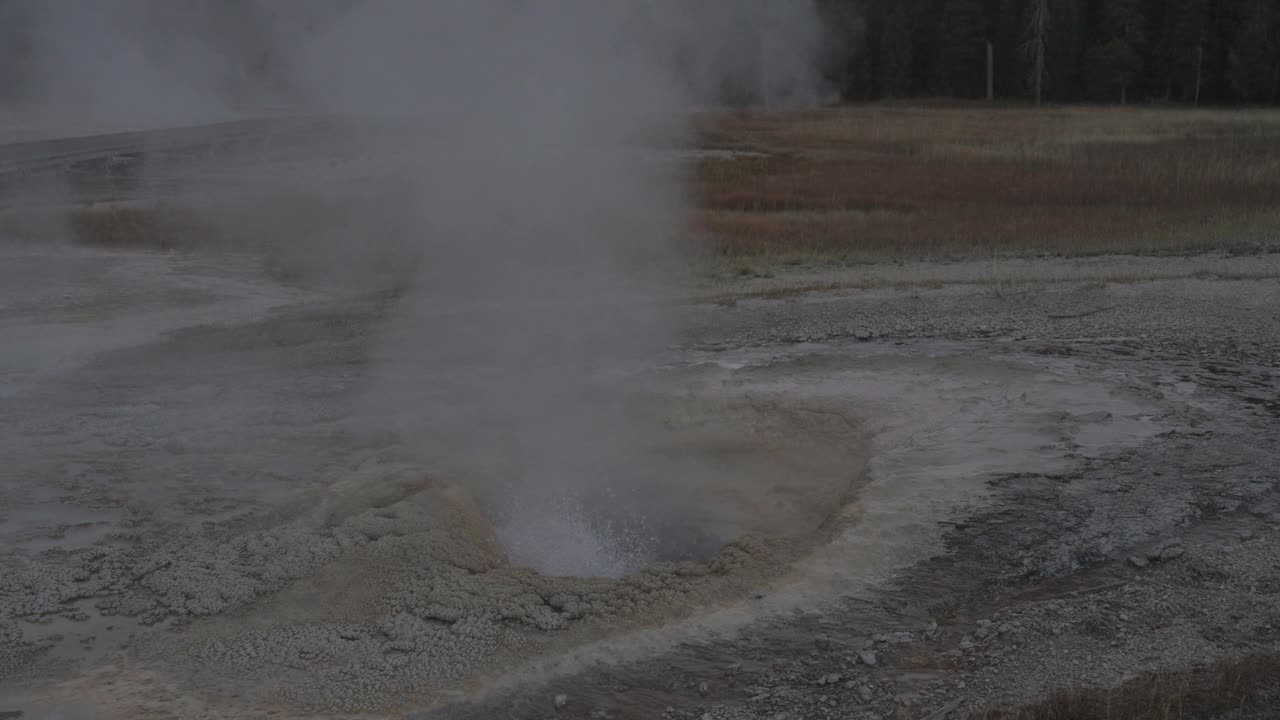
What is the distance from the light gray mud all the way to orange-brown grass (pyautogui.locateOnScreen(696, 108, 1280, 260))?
496 cm

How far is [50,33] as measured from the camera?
7.52 meters

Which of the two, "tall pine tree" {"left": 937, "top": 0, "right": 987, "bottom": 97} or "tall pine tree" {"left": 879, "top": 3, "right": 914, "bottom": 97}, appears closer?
"tall pine tree" {"left": 879, "top": 3, "right": 914, "bottom": 97}

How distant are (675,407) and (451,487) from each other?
1.84 metres

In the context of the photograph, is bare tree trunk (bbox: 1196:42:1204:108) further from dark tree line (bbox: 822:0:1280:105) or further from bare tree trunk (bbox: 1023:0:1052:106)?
bare tree trunk (bbox: 1023:0:1052:106)

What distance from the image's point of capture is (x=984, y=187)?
53.4 feet

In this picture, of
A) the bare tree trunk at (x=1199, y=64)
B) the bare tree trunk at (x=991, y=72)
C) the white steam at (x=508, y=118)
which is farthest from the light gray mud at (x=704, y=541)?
the bare tree trunk at (x=1199, y=64)

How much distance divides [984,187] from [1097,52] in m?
24.2

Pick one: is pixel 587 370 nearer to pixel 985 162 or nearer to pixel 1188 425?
pixel 1188 425

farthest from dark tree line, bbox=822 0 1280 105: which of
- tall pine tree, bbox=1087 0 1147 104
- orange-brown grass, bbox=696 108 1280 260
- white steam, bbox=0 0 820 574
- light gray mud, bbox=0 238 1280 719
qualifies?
light gray mud, bbox=0 238 1280 719

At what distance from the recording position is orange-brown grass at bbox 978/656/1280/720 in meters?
3.06

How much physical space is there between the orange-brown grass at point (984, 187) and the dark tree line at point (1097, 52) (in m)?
9.53

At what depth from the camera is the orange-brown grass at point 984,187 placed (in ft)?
41.2

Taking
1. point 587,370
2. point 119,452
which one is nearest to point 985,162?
point 587,370

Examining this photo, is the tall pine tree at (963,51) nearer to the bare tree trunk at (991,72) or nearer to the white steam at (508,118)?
the bare tree trunk at (991,72)
